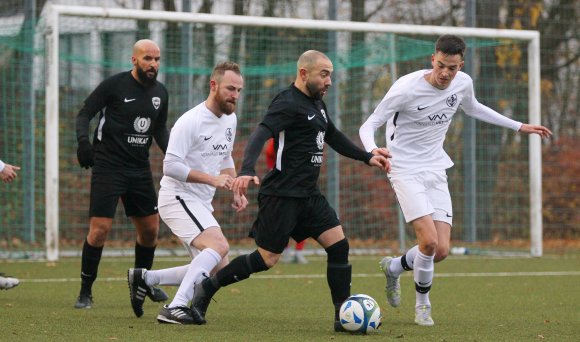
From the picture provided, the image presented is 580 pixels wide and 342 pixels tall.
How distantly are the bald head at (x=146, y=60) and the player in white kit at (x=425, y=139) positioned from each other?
1808 mm

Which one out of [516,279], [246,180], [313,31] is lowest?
[516,279]

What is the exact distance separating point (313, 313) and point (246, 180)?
6.72ft

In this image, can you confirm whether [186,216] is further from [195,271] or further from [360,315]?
[360,315]

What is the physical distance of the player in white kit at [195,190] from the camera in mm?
7656

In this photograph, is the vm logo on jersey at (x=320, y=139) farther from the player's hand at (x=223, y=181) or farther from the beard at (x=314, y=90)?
the player's hand at (x=223, y=181)

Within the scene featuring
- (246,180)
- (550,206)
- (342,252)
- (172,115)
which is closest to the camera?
(246,180)

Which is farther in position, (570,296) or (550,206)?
(550,206)

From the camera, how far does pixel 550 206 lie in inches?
721

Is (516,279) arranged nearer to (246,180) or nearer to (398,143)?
(398,143)

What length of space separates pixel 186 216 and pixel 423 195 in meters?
1.69

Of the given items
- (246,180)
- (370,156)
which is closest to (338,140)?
(370,156)

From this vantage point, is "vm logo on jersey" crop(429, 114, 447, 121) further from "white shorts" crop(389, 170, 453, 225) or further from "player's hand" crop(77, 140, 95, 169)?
"player's hand" crop(77, 140, 95, 169)

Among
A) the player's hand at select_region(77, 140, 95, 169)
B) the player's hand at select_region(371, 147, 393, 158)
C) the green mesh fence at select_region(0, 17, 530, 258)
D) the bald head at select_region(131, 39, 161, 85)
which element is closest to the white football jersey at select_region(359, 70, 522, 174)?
the player's hand at select_region(371, 147, 393, 158)

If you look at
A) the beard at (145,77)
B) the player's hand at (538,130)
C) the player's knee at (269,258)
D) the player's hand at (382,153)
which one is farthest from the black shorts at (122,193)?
the player's hand at (538,130)
